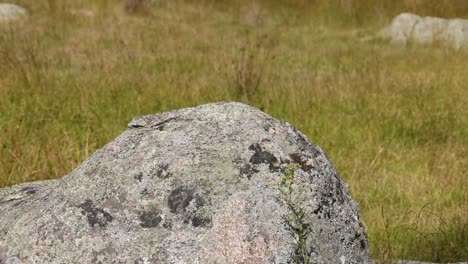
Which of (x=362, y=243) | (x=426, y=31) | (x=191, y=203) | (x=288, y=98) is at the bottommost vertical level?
(x=426, y=31)

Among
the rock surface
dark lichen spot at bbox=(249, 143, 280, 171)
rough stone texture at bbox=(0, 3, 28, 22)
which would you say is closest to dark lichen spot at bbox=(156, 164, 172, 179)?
dark lichen spot at bbox=(249, 143, 280, 171)

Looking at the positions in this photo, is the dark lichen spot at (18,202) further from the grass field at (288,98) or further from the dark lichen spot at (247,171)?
the grass field at (288,98)

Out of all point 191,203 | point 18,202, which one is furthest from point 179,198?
point 18,202

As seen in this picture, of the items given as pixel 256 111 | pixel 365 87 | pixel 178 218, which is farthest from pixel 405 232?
pixel 365 87

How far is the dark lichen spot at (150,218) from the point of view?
1.77 metres

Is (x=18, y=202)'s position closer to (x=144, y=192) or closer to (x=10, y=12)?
(x=144, y=192)

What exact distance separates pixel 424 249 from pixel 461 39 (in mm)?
7495

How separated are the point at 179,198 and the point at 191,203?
0.12 feet

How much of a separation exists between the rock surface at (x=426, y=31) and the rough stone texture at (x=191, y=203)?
8.58 m

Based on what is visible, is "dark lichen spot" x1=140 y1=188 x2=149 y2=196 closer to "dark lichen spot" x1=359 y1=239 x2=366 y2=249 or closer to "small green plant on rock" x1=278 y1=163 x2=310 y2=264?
"small green plant on rock" x1=278 y1=163 x2=310 y2=264

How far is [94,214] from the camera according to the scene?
1.81 meters

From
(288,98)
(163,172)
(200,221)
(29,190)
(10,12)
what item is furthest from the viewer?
(10,12)

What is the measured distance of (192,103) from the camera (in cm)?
585

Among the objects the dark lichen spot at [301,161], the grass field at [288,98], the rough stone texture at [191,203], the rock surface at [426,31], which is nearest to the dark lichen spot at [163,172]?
the rough stone texture at [191,203]
